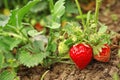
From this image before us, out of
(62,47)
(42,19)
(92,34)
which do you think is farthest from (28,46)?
(42,19)

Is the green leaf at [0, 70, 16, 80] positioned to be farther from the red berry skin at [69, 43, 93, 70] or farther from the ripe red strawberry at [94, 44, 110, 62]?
the ripe red strawberry at [94, 44, 110, 62]

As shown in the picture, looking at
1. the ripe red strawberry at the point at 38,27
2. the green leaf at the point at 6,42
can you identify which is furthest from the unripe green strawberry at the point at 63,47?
the ripe red strawberry at the point at 38,27

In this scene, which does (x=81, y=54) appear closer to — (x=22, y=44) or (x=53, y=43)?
(x=53, y=43)

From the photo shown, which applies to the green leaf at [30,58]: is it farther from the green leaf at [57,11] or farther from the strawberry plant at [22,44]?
the green leaf at [57,11]

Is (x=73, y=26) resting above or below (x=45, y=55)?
above

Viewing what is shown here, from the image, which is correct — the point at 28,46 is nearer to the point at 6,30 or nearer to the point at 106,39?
the point at 6,30

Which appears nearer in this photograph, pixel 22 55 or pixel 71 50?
pixel 71 50
